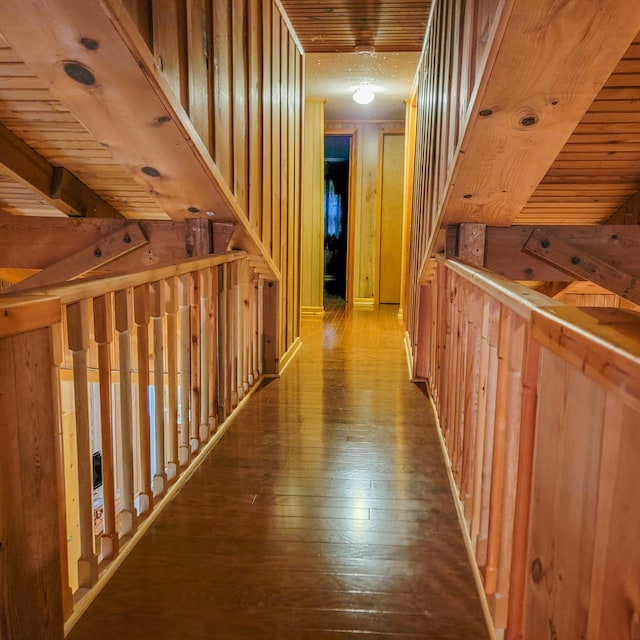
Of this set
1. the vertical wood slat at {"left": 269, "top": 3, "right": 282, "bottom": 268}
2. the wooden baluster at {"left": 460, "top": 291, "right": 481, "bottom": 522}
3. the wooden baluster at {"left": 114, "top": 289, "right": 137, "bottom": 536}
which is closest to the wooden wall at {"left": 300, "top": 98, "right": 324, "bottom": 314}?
the vertical wood slat at {"left": 269, "top": 3, "right": 282, "bottom": 268}

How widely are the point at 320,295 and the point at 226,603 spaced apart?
5406mm

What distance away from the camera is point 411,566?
168cm

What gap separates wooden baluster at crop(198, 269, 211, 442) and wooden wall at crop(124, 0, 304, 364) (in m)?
Result: 0.56

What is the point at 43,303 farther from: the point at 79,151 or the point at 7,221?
the point at 79,151

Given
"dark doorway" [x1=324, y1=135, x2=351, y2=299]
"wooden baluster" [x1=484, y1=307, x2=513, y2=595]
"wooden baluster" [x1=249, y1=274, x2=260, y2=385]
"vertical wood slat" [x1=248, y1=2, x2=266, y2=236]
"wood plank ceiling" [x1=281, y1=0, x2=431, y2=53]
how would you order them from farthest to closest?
1. "dark doorway" [x1=324, y1=135, x2=351, y2=299]
2. "wood plank ceiling" [x1=281, y1=0, x2=431, y2=53]
3. "wooden baluster" [x1=249, y1=274, x2=260, y2=385]
4. "vertical wood slat" [x1=248, y1=2, x2=266, y2=236]
5. "wooden baluster" [x1=484, y1=307, x2=513, y2=595]

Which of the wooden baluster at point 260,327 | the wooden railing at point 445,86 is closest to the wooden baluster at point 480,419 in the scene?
the wooden railing at point 445,86

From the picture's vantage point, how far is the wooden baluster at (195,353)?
246 cm

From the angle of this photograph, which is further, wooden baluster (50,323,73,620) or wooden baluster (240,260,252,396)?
wooden baluster (240,260,252,396)

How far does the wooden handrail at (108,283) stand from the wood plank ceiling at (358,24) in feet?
7.26

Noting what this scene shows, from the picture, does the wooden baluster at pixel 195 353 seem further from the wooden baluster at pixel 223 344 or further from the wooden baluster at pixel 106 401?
the wooden baluster at pixel 106 401

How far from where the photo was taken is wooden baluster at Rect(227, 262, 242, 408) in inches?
115

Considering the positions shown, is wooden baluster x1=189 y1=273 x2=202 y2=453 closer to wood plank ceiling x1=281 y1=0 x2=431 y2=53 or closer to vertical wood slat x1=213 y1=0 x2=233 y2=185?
vertical wood slat x1=213 y1=0 x2=233 y2=185

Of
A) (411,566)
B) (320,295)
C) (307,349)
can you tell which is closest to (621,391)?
(411,566)

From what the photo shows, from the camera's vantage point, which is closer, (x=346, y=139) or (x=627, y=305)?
(x=627, y=305)
